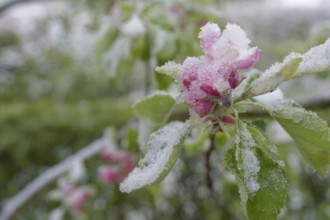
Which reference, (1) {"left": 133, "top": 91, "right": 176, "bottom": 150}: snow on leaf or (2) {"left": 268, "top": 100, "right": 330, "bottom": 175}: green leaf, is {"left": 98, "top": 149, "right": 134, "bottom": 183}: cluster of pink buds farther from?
(2) {"left": 268, "top": 100, "right": 330, "bottom": 175}: green leaf

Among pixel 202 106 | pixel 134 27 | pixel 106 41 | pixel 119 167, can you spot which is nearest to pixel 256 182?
pixel 202 106

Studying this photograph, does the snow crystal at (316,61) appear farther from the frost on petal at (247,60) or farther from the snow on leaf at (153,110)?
the snow on leaf at (153,110)

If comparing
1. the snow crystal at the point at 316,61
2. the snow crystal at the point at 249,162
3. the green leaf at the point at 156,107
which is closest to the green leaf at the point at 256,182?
the snow crystal at the point at 249,162

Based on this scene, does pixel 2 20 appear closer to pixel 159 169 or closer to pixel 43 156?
pixel 43 156

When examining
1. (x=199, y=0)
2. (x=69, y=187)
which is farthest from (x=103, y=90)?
(x=199, y=0)

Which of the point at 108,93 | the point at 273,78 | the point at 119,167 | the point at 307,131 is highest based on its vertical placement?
the point at 273,78

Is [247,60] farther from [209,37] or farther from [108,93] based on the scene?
[108,93]
